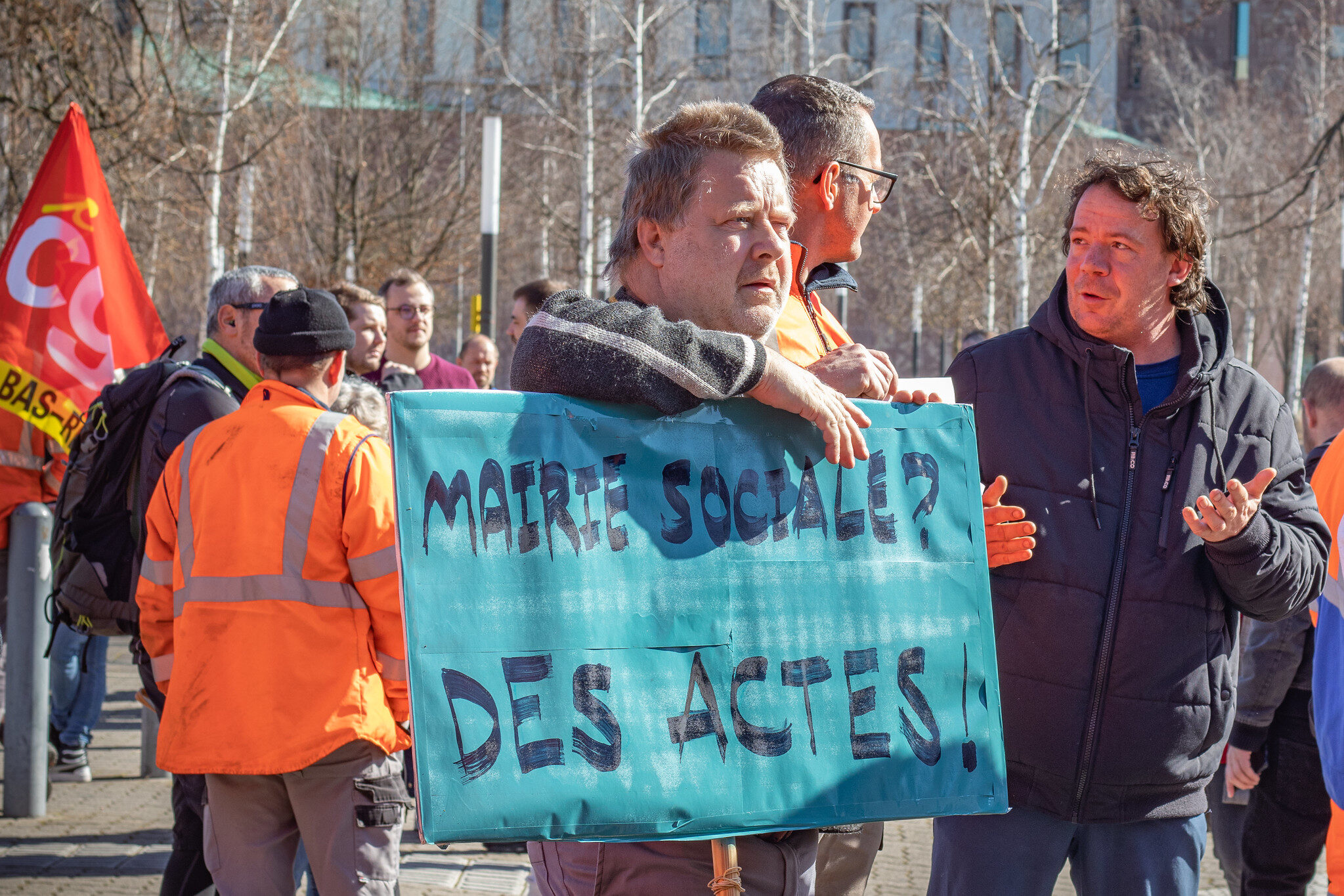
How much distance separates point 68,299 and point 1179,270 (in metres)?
4.83

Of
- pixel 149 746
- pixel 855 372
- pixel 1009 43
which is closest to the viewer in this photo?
pixel 855 372

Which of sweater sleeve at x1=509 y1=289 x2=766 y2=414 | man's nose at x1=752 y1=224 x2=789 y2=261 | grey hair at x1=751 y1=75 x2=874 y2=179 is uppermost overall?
grey hair at x1=751 y1=75 x2=874 y2=179

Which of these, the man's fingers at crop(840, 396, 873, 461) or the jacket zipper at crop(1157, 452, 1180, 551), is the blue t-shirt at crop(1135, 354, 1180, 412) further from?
the man's fingers at crop(840, 396, 873, 461)

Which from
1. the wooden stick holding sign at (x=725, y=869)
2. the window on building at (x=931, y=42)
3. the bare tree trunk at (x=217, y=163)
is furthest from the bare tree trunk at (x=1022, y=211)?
the wooden stick holding sign at (x=725, y=869)

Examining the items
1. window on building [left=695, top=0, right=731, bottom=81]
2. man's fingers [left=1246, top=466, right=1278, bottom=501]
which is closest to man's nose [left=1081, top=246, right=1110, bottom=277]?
man's fingers [left=1246, top=466, right=1278, bottom=501]

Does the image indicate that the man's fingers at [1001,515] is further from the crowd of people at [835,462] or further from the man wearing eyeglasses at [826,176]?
the man wearing eyeglasses at [826,176]

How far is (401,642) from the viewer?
11.1ft

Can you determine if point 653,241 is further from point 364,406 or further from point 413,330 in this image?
point 413,330

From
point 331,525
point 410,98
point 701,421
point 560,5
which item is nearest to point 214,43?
point 410,98

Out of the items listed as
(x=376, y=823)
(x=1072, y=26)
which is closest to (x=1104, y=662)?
(x=376, y=823)

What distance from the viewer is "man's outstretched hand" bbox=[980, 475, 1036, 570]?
8.69ft

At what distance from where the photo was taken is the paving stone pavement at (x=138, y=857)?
16.6ft

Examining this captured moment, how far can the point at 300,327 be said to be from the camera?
11.7ft

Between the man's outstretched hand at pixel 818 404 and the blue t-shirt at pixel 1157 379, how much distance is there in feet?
3.36
